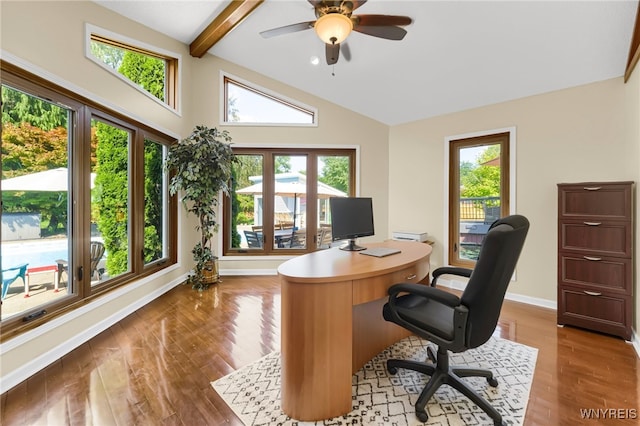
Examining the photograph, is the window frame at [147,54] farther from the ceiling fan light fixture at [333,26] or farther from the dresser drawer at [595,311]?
the dresser drawer at [595,311]

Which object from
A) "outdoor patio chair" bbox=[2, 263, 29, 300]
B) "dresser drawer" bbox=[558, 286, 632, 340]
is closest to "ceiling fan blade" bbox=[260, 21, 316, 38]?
"outdoor patio chair" bbox=[2, 263, 29, 300]

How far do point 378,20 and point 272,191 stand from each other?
300 centimetres

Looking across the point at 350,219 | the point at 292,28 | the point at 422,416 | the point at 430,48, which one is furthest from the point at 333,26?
the point at 422,416

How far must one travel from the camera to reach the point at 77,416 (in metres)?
1.59

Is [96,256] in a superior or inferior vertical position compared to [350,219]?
inferior

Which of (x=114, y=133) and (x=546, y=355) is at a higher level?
(x=114, y=133)

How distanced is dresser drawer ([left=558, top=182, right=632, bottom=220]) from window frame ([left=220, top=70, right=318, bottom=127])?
343 centimetres

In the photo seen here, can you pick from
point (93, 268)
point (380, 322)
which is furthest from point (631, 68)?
point (93, 268)

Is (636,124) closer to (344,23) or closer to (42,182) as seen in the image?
(344,23)

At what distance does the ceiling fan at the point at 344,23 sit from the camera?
2.15 meters

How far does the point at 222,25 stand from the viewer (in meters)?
3.48

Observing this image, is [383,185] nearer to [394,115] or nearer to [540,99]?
[394,115]

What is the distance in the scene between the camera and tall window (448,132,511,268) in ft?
11.9

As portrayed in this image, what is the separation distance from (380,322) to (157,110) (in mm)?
3636
